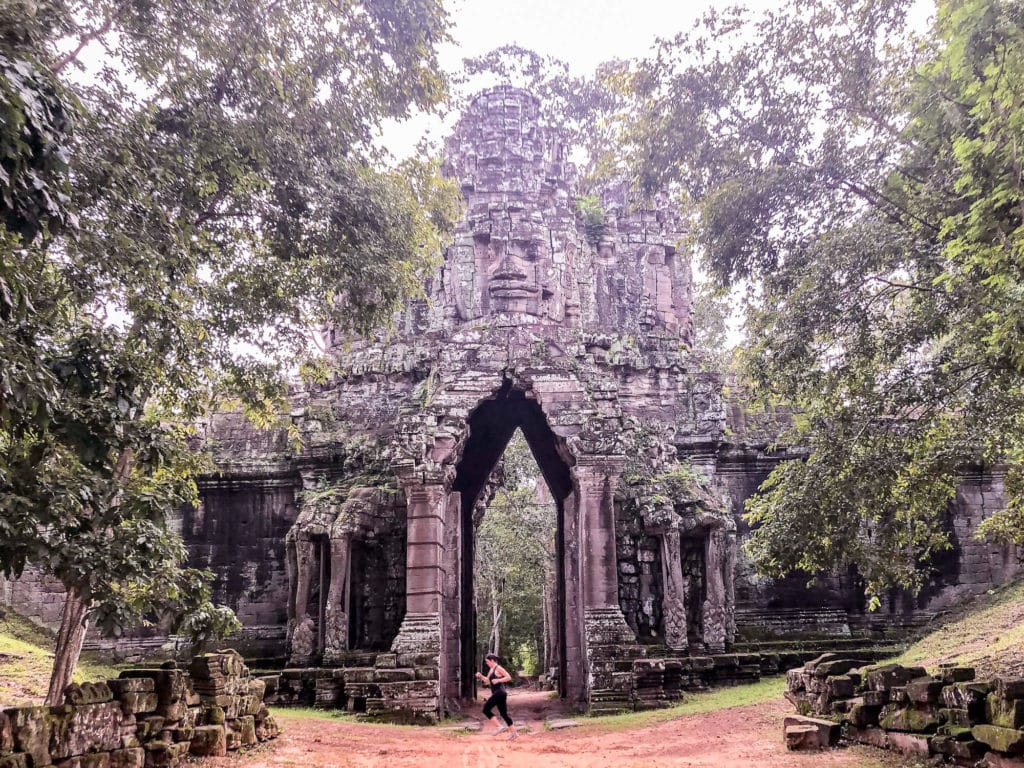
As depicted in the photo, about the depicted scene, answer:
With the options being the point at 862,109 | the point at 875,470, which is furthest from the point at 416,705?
the point at 862,109

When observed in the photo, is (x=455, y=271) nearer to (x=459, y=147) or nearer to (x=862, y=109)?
(x=459, y=147)

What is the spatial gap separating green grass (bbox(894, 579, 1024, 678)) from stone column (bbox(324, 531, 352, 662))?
350 inches

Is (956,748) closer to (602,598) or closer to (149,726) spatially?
(602,598)

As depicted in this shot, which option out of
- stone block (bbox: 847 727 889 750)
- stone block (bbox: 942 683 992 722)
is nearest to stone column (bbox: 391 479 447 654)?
stone block (bbox: 847 727 889 750)

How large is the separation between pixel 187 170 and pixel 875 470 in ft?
26.5

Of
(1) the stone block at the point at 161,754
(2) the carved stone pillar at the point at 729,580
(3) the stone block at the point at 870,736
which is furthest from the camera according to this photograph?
(2) the carved stone pillar at the point at 729,580

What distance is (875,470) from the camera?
9.41m

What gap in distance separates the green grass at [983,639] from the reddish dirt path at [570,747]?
7.80 feet

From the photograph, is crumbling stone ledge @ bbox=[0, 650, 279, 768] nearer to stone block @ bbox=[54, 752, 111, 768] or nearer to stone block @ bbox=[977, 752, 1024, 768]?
stone block @ bbox=[54, 752, 111, 768]

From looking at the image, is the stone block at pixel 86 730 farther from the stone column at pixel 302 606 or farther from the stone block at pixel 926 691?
the stone column at pixel 302 606

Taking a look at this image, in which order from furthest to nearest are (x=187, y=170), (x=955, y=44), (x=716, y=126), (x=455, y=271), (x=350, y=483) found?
(x=455, y=271) < (x=350, y=483) < (x=716, y=126) < (x=187, y=170) < (x=955, y=44)

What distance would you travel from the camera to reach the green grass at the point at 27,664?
37.0ft

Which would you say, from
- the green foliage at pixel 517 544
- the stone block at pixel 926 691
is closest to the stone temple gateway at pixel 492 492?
the stone block at pixel 926 691

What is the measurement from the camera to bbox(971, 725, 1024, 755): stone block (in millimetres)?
5953
